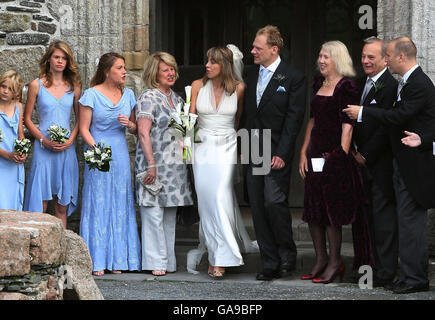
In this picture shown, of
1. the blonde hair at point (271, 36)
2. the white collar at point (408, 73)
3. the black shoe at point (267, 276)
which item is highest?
the blonde hair at point (271, 36)

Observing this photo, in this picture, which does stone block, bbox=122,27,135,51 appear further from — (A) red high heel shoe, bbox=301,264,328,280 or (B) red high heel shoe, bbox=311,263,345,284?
(B) red high heel shoe, bbox=311,263,345,284

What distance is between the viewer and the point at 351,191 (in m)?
6.80

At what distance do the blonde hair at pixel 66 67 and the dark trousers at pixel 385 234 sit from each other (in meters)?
2.69

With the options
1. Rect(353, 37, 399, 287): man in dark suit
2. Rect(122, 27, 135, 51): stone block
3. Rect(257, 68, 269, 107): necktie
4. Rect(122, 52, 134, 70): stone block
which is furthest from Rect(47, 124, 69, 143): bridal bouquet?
Rect(353, 37, 399, 287): man in dark suit

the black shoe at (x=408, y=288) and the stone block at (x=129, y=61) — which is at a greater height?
the stone block at (x=129, y=61)

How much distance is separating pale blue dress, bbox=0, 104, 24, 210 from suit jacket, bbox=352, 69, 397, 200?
279cm

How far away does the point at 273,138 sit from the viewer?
7094 millimetres

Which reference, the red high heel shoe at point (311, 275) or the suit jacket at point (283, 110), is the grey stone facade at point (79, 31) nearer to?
the suit jacket at point (283, 110)

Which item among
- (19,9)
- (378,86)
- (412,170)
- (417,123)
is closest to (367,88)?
(378,86)

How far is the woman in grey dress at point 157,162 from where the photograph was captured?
7.39m

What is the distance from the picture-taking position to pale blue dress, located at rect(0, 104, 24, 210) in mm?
7500

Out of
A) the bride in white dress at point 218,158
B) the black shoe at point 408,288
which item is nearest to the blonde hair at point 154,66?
the bride in white dress at point 218,158

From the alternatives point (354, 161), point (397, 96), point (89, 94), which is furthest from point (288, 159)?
point (89, 94)

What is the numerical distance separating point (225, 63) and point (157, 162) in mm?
967
